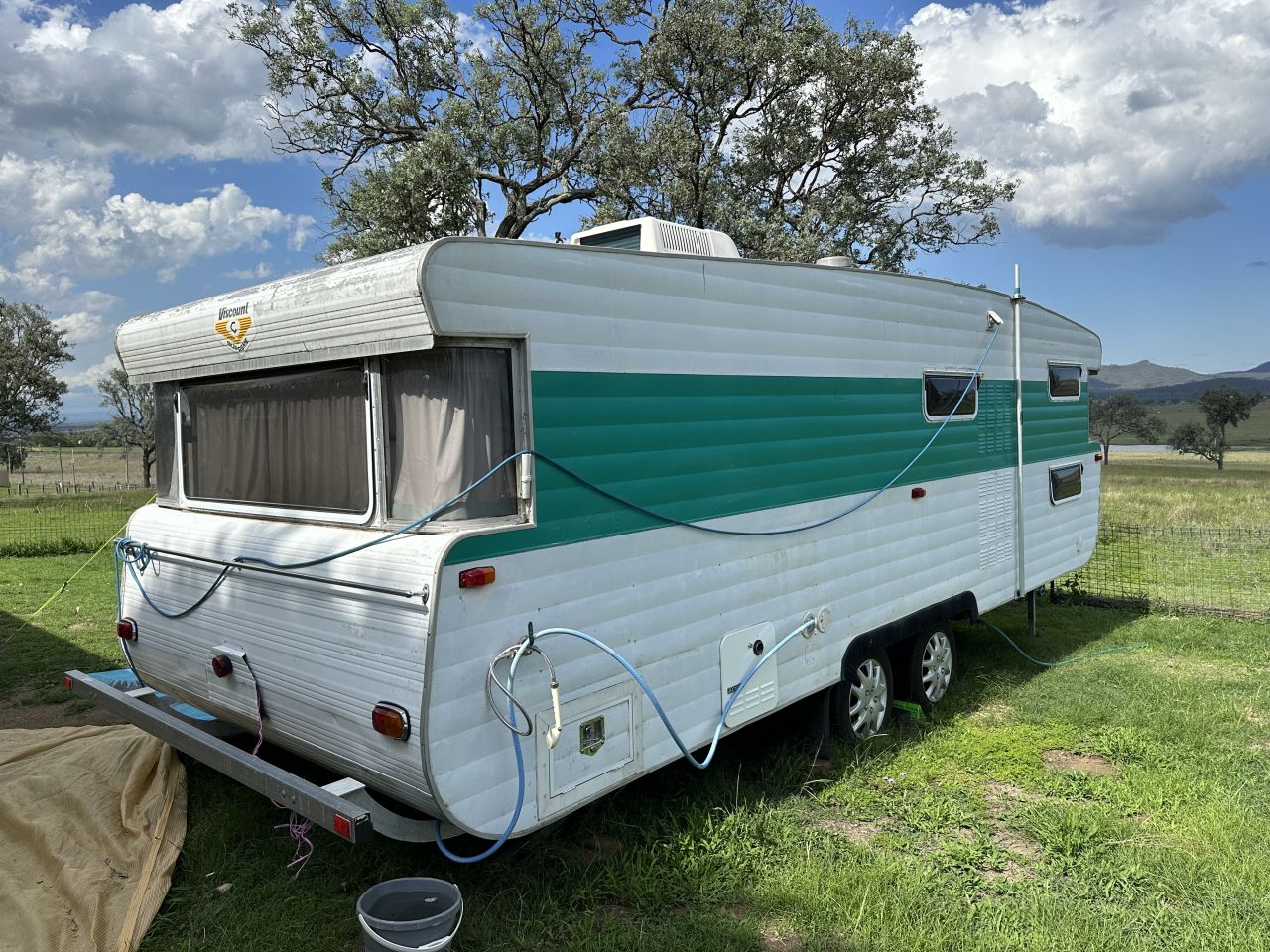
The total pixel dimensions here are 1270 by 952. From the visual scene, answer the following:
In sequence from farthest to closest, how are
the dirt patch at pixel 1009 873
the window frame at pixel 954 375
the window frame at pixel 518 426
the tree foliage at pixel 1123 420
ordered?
the tree foliage at pixel 1123 420 < the window frame at pixel 954 375 < the dirt patch at pixel 1009 873 < the window frame at pixel 518 426

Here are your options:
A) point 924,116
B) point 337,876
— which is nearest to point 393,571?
point 337,876

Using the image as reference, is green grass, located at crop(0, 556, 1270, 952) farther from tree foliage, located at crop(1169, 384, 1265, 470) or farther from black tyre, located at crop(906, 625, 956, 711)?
tree foliage, located at crop(1169, 384, 1265, 470)

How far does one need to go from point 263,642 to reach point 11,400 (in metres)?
42.2

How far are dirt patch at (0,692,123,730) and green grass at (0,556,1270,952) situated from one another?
1886 mm

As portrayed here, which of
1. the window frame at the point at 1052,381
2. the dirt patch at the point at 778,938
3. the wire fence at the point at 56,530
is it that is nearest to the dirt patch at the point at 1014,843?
the dirt patch at the point at 778,938

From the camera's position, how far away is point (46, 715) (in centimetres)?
635

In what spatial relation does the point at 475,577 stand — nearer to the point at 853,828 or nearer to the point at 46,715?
the point at 853,828

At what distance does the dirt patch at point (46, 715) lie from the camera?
614 cm

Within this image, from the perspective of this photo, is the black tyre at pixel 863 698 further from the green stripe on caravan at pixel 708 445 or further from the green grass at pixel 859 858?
the green stripe on caravan at pixel 708 445

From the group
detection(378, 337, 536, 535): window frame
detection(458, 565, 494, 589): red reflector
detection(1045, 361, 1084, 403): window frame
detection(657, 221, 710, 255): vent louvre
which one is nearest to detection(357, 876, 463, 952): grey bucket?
detection(458, 565, 494, 589): red reflector

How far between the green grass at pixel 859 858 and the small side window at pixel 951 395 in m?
2.14

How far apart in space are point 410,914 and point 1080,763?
4.13 metres

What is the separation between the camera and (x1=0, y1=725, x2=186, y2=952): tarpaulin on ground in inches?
141

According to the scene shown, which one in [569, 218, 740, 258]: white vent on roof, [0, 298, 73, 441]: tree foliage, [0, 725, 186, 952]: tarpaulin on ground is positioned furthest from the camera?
[0, 298, 73, 441]: tree foliage
